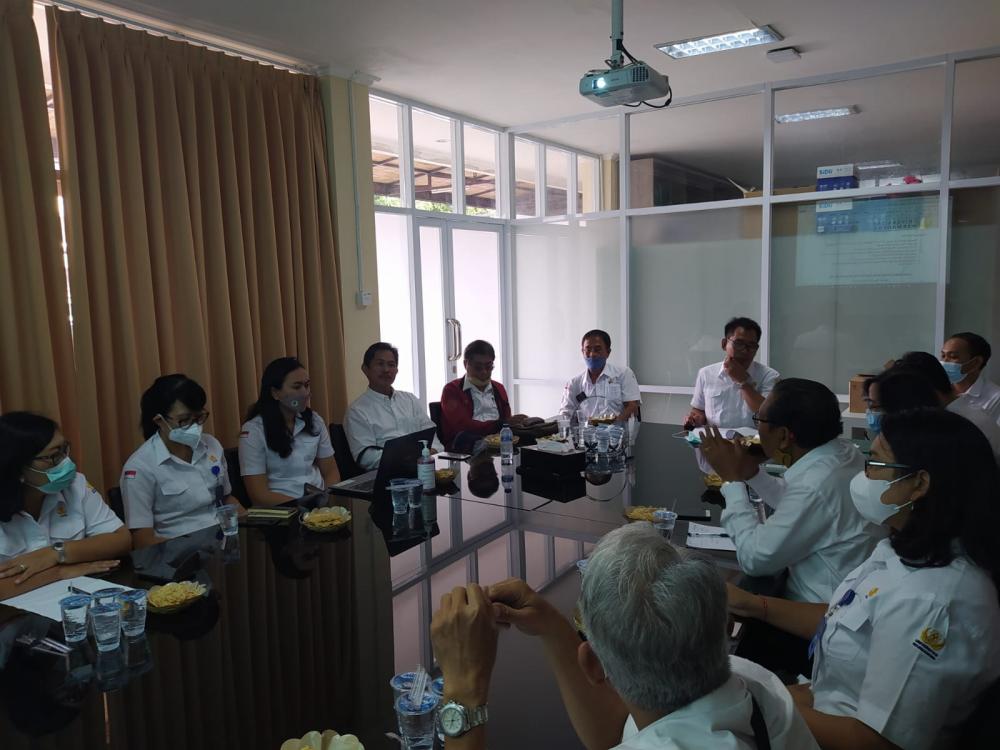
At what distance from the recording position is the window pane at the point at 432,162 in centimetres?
600

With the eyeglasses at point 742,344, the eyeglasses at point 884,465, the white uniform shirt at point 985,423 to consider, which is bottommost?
the white uniform shirt at point 985,423

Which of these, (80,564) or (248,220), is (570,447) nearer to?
(80,564)

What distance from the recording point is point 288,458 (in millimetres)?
3340

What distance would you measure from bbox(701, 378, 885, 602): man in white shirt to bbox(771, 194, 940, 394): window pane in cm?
356

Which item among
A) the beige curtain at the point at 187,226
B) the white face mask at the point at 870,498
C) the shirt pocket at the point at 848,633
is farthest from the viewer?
the beige curtain at the point at 187,226

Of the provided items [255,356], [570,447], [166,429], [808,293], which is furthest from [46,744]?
[808,293]

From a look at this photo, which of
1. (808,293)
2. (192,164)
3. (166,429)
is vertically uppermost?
(192,164)

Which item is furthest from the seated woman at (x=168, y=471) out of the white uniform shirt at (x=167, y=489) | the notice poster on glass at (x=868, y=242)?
the notice poster on glass at (x=868, y=242)

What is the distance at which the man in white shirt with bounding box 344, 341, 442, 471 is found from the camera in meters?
3.92

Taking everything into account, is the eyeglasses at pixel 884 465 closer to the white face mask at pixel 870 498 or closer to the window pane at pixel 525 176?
the white face mask at pixel 870 498

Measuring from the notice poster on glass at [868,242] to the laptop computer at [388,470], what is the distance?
3.71 metres

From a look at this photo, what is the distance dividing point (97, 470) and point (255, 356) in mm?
1165

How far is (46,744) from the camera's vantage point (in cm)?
132

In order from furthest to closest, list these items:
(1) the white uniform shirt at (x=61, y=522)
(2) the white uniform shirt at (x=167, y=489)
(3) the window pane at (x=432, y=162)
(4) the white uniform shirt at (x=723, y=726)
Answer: (3) the window pane at (x=432, y=162) < (2) the white uniform shirt at (x=167, y=489) < (1) the white uniform shirt at (x=61, y=522) < (4) the white uniform shirt at (x=723, y=726)
